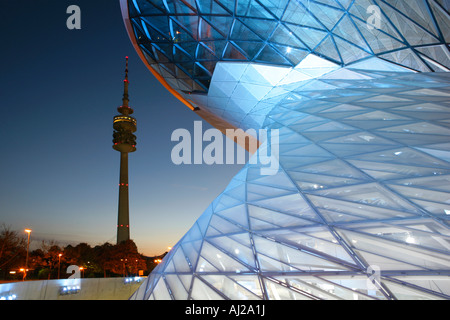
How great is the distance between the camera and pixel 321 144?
1090 cm

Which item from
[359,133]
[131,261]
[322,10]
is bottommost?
[131,261]

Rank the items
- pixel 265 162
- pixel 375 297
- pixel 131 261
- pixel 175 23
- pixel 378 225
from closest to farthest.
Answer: pixel 375 297, pixel 378 225, pixel 265 162, pixel 175 23, pixel 131 261

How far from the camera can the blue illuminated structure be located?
19.6 ft

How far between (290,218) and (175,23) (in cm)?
1514

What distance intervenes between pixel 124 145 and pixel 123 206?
2195cm

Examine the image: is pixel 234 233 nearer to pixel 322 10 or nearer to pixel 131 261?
pixel 322 10

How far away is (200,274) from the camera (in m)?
6.90

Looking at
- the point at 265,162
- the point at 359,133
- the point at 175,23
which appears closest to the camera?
the point at 359,133

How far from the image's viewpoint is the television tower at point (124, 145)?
86.2 m

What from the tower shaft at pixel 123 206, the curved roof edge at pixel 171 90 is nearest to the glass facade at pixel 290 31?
the curved roof edge at pixel 171 90

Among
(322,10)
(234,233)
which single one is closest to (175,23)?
(322,10)

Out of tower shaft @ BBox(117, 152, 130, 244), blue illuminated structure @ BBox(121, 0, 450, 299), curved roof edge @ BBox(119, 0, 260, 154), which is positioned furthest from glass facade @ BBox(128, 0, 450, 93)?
tower shaft @ BBox(117, 152, 130, 244)

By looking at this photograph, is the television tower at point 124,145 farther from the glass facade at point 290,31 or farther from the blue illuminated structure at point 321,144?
the glass facade at point 290,31
